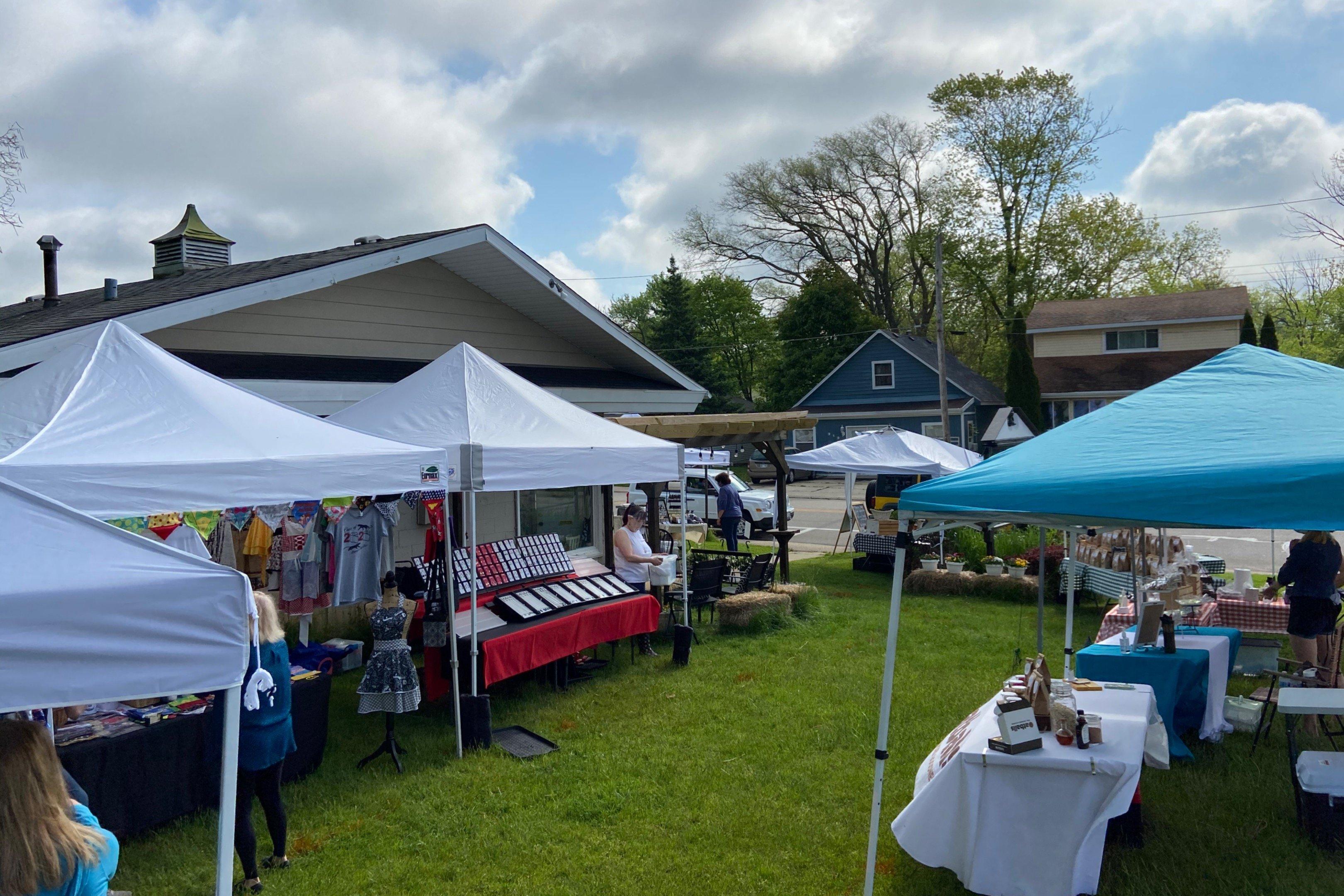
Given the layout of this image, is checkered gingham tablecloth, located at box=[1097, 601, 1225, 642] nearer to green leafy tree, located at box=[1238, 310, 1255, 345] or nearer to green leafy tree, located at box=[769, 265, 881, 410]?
green leafy tree, located at box=[1238, 310, 1255, 345]

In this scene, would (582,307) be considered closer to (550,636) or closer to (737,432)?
(737,432)

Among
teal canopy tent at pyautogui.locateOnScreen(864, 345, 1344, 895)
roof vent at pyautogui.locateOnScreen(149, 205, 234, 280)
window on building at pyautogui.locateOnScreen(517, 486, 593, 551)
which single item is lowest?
window on building at pyautogui.locateOnScreen(517, 486, 593, 551)

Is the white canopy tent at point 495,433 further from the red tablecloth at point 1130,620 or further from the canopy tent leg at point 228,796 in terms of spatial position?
the red tablecloth at point 1130,620

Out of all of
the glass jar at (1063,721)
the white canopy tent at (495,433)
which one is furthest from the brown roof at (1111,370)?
the glass jar at (1063,721)

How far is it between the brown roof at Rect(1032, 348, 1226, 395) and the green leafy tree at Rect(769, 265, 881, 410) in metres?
10.2

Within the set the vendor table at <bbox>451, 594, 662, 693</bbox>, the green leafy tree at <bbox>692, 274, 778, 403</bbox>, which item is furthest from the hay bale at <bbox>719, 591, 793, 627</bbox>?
the green leafy tree at <bbox>692, 274, 778, 403</bbox>

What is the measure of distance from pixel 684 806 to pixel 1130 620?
5.41 m

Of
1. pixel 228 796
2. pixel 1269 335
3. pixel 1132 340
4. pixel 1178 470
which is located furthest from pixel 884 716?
pixel 1132 340

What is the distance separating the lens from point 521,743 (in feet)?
23.5

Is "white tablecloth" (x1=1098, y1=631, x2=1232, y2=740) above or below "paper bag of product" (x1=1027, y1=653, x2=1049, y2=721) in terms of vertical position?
below

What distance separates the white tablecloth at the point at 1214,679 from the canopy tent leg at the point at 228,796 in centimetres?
652

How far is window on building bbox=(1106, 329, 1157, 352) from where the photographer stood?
119 ft

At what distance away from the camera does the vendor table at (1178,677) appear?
6.61 meters

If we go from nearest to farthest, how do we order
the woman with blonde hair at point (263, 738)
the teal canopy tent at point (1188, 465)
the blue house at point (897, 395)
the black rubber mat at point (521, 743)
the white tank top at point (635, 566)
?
the teal canopy tent at point (1188, 465) < the woman with blonde hair at point (263, 738) < the black rubber mat at point (521, 743) < the white tank top at point (635, 566) < the blue house at point (897, 395)
